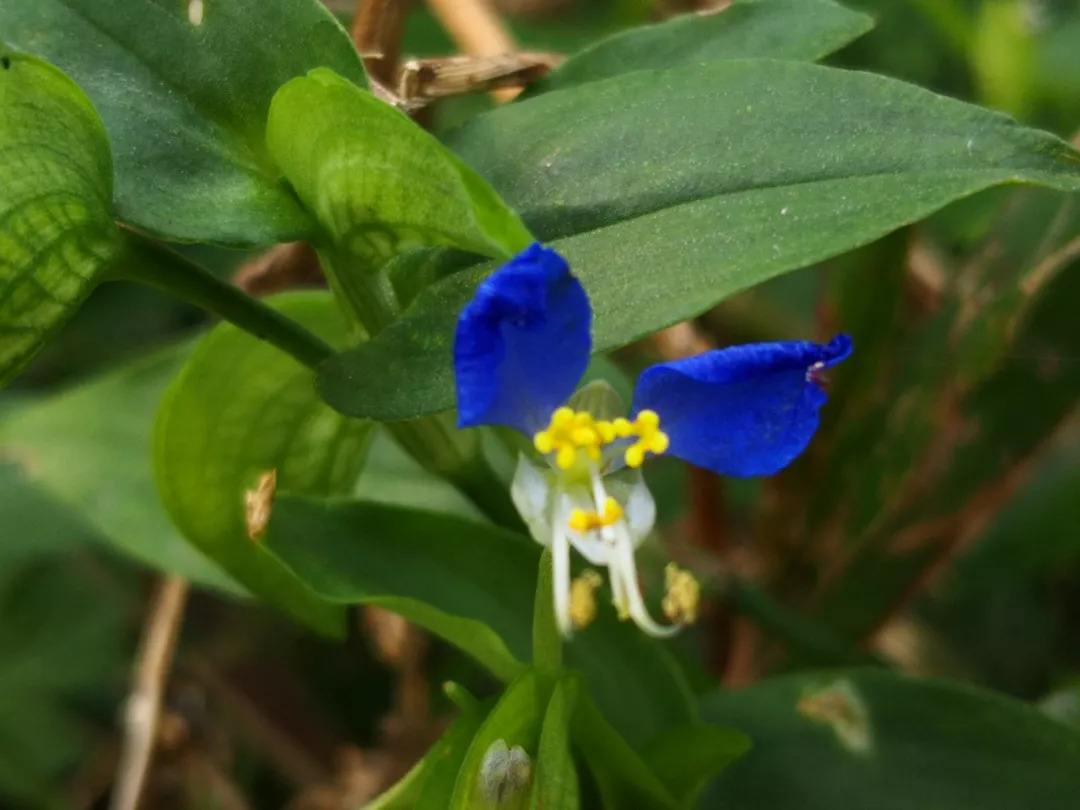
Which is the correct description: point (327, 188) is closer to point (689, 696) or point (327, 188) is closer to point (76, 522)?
point (689, 696)

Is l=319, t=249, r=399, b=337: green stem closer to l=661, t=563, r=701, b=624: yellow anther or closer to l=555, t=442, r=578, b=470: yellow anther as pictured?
l=555, t=442, r=578, b=470: yellow anther

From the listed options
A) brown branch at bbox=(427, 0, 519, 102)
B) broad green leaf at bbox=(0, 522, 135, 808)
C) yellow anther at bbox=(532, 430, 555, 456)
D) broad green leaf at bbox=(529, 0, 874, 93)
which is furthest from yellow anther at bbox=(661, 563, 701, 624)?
broad green leaf at bbox=(0, 522, 135, 808)

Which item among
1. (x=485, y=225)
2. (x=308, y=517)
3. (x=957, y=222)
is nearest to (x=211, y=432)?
(x=308, y=517)

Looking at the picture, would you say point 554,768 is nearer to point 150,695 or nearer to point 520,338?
point 520,338

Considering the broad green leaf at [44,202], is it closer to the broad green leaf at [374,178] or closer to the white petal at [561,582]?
the broad green leaf at [374,178]

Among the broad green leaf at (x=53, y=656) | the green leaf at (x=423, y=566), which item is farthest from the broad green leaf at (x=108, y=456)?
the green leaf at (x=423, y=566)

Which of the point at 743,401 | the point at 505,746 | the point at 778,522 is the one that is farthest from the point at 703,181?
the point at 778,522
